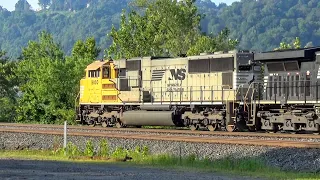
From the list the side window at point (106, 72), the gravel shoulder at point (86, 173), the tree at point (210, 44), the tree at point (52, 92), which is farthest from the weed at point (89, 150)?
the tree at point (210, 44)

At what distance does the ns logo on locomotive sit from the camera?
23141 millimetres

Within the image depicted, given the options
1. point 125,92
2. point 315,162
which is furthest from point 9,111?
point 315,162

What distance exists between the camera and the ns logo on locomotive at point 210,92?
23141mm

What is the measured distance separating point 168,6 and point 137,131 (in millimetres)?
27364

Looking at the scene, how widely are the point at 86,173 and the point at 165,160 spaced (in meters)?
4.00

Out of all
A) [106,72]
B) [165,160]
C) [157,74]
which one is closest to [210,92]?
[157,74]

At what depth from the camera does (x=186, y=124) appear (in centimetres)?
2742

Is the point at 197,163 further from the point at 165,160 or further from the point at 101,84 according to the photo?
the point at 101,84

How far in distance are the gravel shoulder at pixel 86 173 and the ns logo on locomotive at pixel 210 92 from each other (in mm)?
10272

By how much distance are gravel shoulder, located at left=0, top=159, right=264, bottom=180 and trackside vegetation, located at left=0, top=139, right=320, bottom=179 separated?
1001 mm

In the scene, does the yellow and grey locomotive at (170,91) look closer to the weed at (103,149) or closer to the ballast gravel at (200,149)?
the ballast gravel at (200,149)

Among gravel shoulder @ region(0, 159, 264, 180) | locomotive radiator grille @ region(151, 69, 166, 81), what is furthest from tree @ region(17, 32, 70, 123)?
gravel shoulder @ region(0, 159, 264, 180)

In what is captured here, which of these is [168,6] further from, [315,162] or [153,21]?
[315,162]

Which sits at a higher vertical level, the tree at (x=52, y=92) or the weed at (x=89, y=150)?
the tree at (x=52, y=92)
